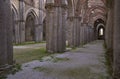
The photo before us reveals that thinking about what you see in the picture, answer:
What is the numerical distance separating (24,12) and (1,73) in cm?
2702

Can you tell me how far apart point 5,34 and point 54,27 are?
8.11 m

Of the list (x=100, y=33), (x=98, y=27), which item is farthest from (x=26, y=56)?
(x=100, y=33)

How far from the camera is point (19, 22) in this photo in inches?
1235

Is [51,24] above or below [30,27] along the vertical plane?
below

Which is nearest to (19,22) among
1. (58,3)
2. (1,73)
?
(58,3)

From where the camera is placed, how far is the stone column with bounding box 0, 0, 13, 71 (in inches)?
302

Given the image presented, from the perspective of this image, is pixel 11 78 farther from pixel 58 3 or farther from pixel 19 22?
pixel 19 22

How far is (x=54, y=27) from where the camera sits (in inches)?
620

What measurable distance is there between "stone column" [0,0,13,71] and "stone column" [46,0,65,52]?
7581 mm

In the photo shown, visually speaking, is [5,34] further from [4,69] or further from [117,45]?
[117,45]

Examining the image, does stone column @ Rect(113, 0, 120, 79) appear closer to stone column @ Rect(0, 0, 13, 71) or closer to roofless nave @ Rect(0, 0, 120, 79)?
roofless nave @ Rect(0, 0, 120, 79)

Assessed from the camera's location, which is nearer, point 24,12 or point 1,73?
point 1,73

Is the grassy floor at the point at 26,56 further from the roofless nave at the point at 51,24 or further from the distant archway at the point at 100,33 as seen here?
the distant archway at the point at 100,33

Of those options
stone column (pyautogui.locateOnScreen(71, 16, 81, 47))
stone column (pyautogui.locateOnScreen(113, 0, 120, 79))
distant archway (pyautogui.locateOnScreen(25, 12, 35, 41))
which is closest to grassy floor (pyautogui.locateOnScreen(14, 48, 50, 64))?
stone column (pyautogui.locateOnScreen(113, 0, 120, 79))
